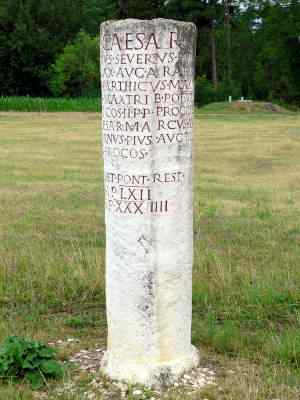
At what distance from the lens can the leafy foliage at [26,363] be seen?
16.3ft

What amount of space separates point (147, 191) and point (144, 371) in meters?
1.28

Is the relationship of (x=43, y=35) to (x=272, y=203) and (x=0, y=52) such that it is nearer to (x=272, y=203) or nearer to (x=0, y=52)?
(x=0, y=52)

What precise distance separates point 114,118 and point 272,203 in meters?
7.85

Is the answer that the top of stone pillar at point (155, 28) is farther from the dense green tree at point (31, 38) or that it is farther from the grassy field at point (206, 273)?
the dense green tree at point (31, 38)

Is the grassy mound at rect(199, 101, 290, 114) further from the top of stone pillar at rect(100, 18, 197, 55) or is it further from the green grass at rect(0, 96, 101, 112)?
the top of stone pillar at rect(100, 18, 197, 55)

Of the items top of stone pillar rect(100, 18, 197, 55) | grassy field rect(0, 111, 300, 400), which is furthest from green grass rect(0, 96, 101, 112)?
top of stone pillar rect(100, 18, 197, 55)

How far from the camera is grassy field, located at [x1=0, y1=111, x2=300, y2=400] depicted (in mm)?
5348

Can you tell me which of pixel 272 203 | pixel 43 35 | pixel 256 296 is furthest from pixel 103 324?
pixel 43 35

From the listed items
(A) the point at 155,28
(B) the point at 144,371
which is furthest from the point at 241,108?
(B) the point at 144,371

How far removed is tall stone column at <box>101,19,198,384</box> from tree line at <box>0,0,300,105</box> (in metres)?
47.6

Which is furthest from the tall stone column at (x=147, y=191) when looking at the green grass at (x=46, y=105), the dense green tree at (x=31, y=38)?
the dense green tree at (x=31, y=38)

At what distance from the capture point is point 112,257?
500 centimetres

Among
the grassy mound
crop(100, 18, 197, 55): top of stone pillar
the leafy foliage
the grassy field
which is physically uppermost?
crop(100, 18, 197, 55): top of stone pillar

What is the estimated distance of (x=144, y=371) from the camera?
16.1 feet
